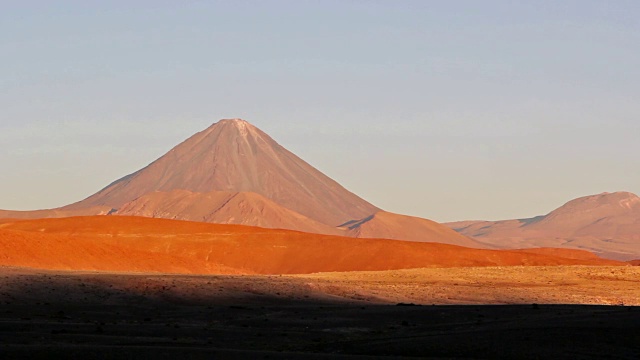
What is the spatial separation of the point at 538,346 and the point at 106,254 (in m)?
50.5

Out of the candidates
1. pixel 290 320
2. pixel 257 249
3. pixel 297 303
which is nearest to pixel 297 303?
pixel 297 303

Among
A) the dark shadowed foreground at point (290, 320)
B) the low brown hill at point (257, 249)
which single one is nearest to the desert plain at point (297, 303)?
the dark shadowed foreground at point (290, 320)

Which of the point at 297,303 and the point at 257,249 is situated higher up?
the point at 257,249

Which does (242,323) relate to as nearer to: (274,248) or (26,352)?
(26,352)

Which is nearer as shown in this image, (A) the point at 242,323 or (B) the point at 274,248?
(A) the point at 242,323

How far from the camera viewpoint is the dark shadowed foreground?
86.8ft

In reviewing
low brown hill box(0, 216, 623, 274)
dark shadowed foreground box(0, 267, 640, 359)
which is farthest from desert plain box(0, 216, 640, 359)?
low brown hill box(0, 216, 623, 274)

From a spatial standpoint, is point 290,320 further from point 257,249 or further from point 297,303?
point 257,249

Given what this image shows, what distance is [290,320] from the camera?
38.1 m

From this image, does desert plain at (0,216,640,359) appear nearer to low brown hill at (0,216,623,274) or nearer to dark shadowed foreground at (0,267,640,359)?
dark shadowed foreground at (0,267,640,359)

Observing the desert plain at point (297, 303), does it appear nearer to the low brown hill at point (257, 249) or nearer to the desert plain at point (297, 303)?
the desert plain at point (297, 303)

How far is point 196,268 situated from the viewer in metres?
76.2

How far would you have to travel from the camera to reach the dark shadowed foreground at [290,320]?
2645 centimetres

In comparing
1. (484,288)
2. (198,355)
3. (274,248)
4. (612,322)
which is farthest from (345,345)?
(274,248)
